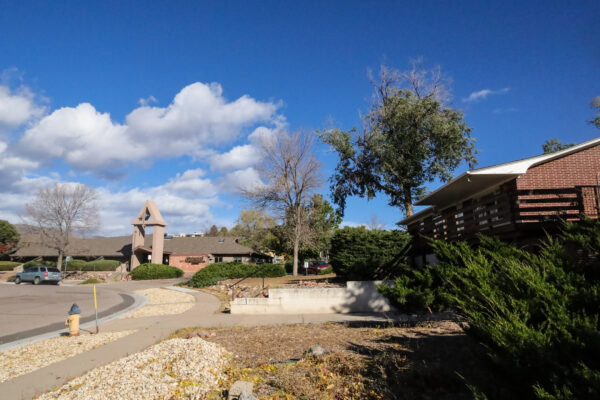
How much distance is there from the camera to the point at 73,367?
284 inches

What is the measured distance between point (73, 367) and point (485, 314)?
23.6 feet

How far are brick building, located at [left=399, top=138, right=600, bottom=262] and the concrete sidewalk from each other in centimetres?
498

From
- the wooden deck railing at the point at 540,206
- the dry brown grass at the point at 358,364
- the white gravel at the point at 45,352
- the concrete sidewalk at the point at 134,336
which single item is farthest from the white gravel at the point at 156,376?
the wooden deck railing at the point at 540,206

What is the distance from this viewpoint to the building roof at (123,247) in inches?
2066

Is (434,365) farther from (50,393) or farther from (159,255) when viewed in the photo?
(159,255)

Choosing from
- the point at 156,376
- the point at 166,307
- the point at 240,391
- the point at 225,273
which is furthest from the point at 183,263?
the point at 240,391

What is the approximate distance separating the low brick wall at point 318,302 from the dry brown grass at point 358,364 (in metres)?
4.74

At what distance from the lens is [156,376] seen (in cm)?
591

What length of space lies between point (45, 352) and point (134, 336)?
1.99m

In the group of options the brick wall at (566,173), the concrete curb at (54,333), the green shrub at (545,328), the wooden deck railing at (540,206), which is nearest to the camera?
the green shrub at (545,328)

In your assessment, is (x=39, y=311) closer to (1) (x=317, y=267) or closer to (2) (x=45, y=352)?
(2) (x=45, y=352)

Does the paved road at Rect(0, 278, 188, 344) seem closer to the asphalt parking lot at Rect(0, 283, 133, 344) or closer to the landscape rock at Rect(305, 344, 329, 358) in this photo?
the asphalt parking lot at Rect(0, 283, 133, 344)

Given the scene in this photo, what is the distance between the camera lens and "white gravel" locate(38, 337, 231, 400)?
532cm

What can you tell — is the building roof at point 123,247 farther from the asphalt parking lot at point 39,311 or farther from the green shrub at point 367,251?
the green shrub at point 367,251
